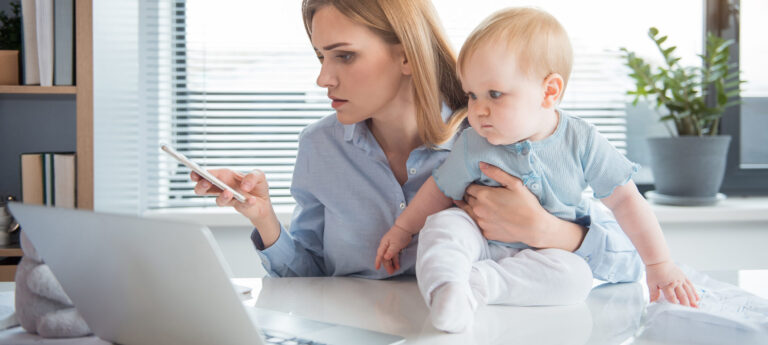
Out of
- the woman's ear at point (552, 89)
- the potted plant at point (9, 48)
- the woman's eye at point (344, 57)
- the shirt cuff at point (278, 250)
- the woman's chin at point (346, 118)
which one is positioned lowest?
the shirt cuff at point (278, 250)

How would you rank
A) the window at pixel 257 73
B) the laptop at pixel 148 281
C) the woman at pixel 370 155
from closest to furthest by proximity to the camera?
the laptop at pixel 148 281 < the woman at pixel 370 155 < the window at pixel 257 73

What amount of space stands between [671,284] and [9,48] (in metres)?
2.06

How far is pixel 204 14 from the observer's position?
2.41 m

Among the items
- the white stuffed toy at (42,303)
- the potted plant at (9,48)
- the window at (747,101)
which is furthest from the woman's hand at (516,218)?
the window at (747,101)

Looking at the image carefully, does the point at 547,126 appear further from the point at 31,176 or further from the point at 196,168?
the point at 31,176

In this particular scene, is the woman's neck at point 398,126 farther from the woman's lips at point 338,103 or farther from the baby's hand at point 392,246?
the baby's hand at point 392,246

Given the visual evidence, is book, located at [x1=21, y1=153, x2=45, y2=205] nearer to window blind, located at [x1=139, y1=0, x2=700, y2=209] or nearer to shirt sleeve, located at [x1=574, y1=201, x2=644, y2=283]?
window blind, located at [x1=139, y1=0, x2=700, y2=209]

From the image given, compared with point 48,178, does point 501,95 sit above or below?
above

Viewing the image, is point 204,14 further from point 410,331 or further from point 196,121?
point 410,331

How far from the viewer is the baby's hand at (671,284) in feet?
2.85

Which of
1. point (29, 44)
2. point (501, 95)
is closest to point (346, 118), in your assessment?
point (501, 95)

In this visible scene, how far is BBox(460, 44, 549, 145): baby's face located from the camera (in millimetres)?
895

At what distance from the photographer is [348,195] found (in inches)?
49.0

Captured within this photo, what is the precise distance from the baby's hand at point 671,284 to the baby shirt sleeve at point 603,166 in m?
0.14
